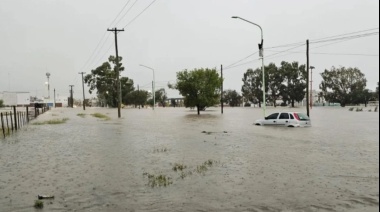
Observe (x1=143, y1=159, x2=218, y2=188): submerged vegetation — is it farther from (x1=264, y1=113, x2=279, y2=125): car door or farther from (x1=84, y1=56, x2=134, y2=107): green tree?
(x1=84, y1=56, x2=134, y2=107): green tree

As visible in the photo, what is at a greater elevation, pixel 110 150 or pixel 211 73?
pixel 211 73

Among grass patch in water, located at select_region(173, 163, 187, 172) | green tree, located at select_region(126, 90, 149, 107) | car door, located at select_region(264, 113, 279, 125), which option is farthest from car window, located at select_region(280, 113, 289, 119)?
green tree, located at select_region(126, 90, 149, 107)

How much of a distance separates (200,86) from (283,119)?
114ft

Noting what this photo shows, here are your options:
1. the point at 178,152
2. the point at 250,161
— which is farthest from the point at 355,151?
the point at 178,152

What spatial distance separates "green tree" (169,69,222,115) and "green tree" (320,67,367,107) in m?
59.2

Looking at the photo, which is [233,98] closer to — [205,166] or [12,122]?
[12,122]

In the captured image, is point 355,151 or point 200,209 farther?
point 355,151

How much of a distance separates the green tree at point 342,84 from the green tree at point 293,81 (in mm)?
7679

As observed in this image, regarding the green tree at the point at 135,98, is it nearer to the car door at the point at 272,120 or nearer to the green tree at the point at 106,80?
the green tree at the point at 106,80

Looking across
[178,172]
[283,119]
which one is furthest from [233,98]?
[178,172]

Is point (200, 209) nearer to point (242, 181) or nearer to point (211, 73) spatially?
point (242, 181)

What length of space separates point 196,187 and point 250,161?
428 centimetres

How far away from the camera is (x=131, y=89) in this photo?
13675cm

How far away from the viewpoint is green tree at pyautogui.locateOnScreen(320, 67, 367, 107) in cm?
11173
